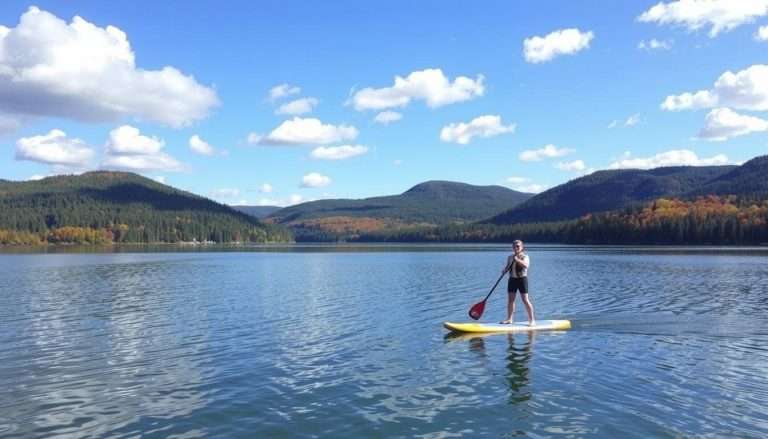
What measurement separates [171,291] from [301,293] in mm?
10422

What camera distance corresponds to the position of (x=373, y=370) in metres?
19.8

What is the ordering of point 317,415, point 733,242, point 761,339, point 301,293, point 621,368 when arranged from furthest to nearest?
point 733,242 → point 301,293 → point 761,339 → point 621,368 → point 317,415

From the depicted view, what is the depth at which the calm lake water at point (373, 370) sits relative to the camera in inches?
568

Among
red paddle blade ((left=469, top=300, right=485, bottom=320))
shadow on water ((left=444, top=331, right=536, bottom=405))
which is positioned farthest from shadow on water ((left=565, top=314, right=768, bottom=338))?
red paddle blade ((left=469, top=300, right=485, bottom=320))

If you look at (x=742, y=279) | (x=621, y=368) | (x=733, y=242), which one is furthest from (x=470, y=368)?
(x=733, y=242)

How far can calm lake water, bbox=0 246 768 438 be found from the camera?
47.4 ft

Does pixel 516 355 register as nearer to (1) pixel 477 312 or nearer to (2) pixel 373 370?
(2) pixel 373 370

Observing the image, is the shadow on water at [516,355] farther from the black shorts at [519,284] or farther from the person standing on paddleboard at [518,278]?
the black shorts at [519,284]

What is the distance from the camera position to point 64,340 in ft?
84.8

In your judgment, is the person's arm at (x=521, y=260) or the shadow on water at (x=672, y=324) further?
the person's arm at (x=521, y=260)

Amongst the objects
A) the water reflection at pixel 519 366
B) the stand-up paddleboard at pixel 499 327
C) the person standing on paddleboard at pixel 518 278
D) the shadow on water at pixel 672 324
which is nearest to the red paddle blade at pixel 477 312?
the person standing on paddleboard at pixel 518 278

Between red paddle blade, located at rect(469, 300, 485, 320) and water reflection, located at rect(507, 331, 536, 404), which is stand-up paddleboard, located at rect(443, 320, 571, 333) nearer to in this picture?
water reflection, located at rect(507, 331, 536, 404)

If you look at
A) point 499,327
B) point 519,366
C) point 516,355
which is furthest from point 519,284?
point 519,366

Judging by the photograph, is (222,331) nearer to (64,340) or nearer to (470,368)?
(64,340)
